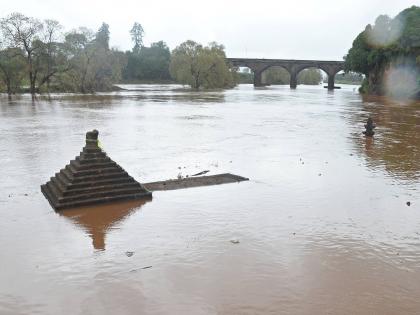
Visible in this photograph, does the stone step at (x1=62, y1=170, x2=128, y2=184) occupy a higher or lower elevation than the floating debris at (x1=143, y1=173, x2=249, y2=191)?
higher

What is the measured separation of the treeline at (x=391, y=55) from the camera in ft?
213

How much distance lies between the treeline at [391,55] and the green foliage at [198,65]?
1084 inches

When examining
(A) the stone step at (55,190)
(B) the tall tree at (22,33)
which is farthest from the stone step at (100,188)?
(B) the tall tree at (22,33)

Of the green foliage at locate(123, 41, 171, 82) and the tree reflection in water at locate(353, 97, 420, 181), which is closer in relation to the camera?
the tree reflection in water at locate(353, 97, 420, 181)

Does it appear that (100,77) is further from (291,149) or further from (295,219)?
(295,219)

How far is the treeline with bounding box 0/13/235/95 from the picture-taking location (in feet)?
198

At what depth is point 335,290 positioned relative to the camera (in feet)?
24.2

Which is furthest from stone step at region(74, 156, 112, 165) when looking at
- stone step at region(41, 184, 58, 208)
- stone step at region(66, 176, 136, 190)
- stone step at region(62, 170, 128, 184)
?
stone step at region(41, 184, 58, 208)

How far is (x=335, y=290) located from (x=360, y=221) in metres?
3.82

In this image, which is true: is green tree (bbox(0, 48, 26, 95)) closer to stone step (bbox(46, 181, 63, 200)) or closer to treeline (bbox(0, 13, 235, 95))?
treeline (bbox(0, 13, 235, 95))

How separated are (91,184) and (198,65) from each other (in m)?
83.9

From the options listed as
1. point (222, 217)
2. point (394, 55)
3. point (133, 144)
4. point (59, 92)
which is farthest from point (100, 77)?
point (222, 217)

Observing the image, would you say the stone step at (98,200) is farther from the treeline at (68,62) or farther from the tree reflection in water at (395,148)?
the treeline at (68,62)

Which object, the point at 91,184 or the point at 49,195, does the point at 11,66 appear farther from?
the point at 91,184
